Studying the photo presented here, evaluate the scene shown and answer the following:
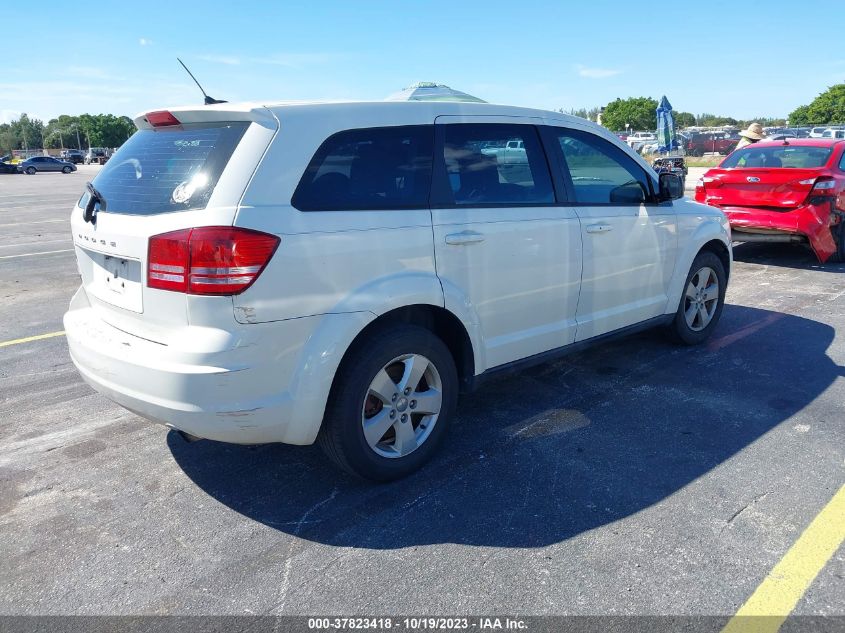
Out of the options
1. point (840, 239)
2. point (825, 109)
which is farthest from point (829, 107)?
point (840, 239)

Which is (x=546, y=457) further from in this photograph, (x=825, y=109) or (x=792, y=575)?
(x=825, y=109)

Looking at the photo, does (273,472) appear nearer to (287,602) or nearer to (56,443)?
(287,602)

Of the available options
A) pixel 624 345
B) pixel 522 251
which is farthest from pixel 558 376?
pixel 522 251

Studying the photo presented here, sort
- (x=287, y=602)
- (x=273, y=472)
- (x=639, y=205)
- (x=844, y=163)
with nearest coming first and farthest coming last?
(x=287, y=602)
(x=273, y=472)
(x=639, y=205)
(x=844, y=163)

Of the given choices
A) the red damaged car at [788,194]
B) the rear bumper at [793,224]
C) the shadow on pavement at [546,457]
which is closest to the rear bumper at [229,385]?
the shadow on pavement at [546,457]

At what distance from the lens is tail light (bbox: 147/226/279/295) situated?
2.74 meters

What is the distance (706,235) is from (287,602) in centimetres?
422

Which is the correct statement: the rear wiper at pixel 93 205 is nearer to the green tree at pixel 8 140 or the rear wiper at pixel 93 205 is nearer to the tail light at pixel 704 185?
the tail light at pixel 704 185

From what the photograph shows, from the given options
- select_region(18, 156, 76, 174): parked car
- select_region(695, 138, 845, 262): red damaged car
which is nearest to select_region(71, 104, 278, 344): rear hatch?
select_region(695, 138, 845, 262): red damaged car

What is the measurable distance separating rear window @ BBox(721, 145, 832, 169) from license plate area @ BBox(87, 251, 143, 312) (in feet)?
28.1

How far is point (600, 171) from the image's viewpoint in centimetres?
451

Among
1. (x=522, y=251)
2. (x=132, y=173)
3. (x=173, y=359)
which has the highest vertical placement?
(x=132, y=173)

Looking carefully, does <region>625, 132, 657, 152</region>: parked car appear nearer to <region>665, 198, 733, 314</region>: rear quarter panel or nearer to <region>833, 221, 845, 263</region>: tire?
<region>833, 221, 845, 263</region>: tire

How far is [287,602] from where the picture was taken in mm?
2570
